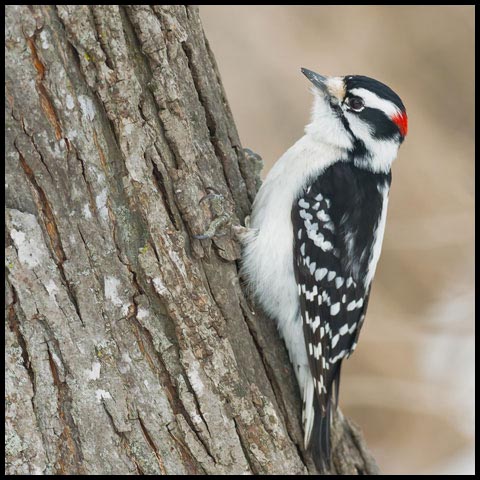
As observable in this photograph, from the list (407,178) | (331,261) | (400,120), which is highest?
(407,178)

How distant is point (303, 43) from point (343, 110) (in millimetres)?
2379

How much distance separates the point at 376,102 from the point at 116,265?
171 centimetres

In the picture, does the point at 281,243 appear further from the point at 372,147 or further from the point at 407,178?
the point at 407,178

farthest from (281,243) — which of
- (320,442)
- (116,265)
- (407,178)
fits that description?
(407,178)

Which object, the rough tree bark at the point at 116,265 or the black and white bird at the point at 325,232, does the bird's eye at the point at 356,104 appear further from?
the rough tree bark at the point at 116,265

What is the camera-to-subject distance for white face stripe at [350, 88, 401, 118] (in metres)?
3.57

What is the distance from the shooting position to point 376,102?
358 cm

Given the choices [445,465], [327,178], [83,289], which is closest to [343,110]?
[327,178]

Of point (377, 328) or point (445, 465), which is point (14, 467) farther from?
point (445, 465)

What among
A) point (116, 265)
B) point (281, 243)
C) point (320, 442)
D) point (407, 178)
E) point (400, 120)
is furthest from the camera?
point (407, 178)

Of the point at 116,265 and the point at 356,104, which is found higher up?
the point at 356,104

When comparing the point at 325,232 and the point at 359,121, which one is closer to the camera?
the point at 325,232

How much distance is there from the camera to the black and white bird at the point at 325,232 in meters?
3.35

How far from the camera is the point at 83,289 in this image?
2547 mm
